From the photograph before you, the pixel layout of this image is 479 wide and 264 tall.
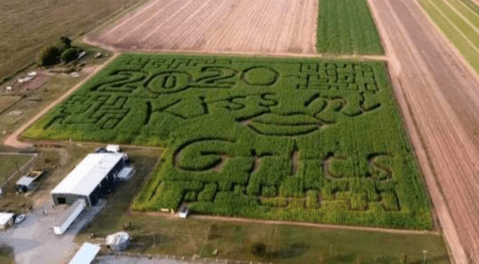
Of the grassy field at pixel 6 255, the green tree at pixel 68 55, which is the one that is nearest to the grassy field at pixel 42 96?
the green tree at pixel 68 55

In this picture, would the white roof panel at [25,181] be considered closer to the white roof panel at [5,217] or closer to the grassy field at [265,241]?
the white roof panel at [5,217]

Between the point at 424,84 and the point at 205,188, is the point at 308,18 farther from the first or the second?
the point at 205,188

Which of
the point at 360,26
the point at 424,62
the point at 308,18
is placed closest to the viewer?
the point at 424,62

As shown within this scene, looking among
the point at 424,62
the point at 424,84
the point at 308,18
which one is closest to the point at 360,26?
the point at 308,18

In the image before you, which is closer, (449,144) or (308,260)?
(308,260)

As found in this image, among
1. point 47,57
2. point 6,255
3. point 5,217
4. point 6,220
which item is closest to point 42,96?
point 47,57

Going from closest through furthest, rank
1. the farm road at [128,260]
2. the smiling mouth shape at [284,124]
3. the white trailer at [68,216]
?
the farm road at [128,260] < the white trailer at [68,216] < the smiling mouth shape at [284,124]

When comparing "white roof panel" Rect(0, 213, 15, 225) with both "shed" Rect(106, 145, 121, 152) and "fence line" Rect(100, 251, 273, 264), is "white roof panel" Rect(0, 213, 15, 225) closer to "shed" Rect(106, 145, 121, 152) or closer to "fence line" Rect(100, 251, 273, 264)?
Answer: "fence line" Rect(100, 251, 273, 264)

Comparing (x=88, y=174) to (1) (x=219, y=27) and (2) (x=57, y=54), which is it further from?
(1) (x=219, y=27)
